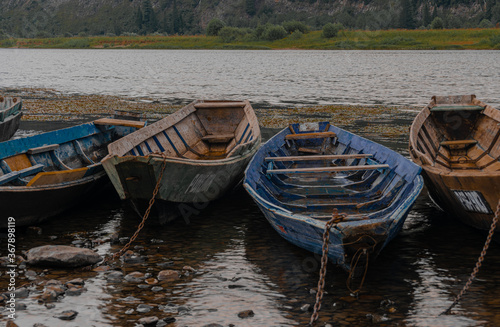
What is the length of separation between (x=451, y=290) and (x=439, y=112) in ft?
26.6

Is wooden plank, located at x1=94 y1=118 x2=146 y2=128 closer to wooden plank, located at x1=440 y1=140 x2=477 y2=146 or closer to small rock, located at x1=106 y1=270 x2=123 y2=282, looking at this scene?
small rock, located at x1=106 y1=270 x2=123 y2=282

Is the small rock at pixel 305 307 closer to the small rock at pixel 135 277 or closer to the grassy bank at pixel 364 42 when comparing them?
the small rock at pixel 135 277

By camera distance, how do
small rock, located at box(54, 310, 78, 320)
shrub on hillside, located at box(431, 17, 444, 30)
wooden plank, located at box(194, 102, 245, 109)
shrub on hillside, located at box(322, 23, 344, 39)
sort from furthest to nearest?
shrub on hillside, located at box(431, 17, 444, 30) → shrub on hillside, located at box(322, 23, 344, 39) → wooden plank, located at box(194, 102, 245, 109) → small rock, located at box(54, 310, 78, 320)

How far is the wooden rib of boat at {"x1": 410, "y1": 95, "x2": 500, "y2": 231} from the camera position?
32.1ft

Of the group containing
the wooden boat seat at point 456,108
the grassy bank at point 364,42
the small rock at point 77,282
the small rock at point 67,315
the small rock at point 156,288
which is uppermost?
the grassy bank at point 364,42

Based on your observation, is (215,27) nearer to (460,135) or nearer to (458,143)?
(460,135)

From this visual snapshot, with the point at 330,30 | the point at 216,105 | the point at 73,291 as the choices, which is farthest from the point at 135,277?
the point at 330,30

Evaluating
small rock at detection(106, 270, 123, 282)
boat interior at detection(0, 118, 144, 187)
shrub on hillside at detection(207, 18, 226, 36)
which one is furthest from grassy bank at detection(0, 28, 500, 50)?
small rock at detection(106, 270, 123, 282)

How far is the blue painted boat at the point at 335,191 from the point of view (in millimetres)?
8211

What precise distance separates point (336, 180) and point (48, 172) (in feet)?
21.7

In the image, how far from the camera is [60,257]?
361 inches

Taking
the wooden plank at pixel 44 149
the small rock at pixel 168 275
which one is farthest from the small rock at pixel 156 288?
the wooden plank at pixel 44 149

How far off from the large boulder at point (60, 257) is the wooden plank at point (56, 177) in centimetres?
177

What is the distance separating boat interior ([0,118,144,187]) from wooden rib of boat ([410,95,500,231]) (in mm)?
7860
